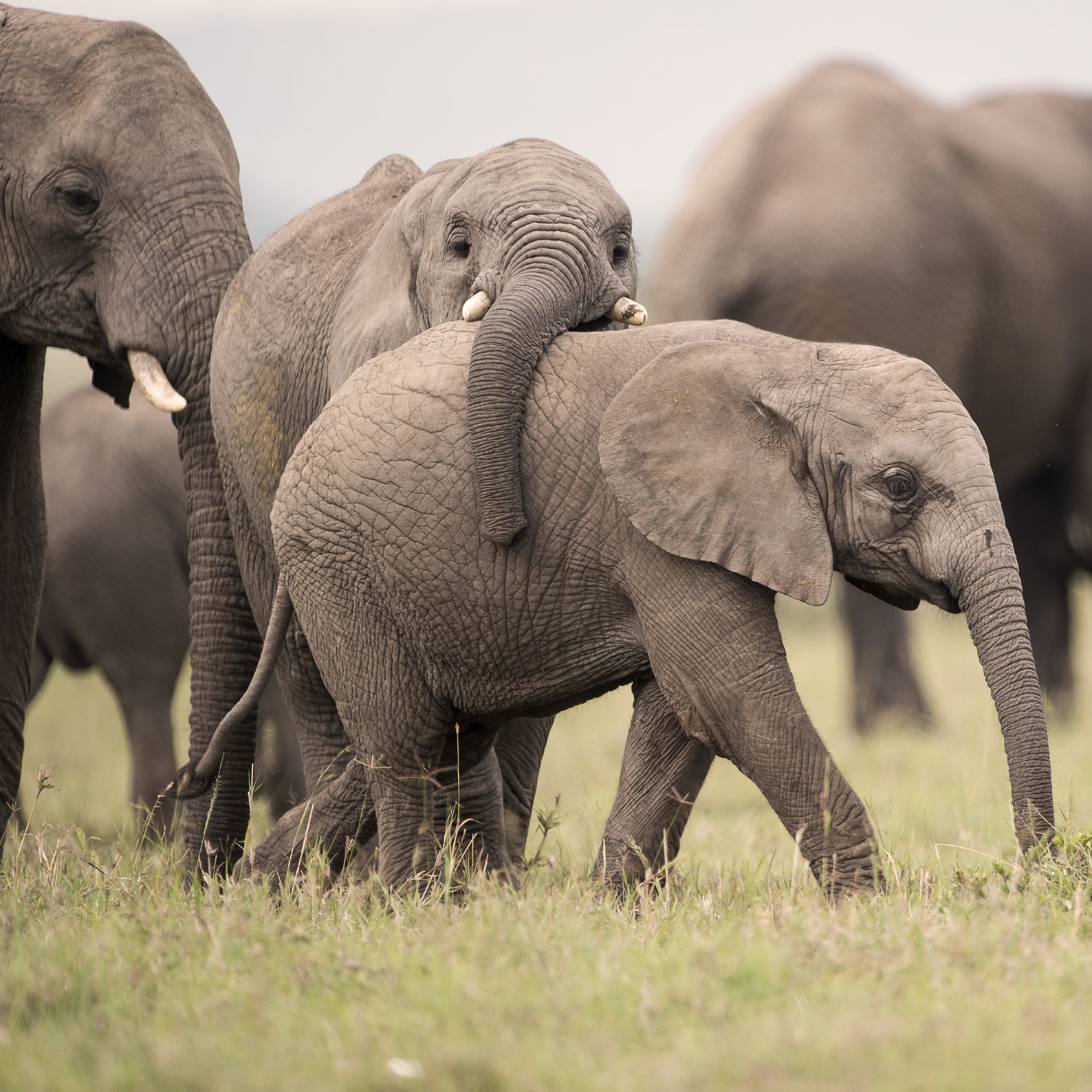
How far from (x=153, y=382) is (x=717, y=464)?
2.12 metres

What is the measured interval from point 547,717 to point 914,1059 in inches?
127

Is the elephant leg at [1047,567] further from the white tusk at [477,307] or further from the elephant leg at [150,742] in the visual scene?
the white tusk at [477,307]

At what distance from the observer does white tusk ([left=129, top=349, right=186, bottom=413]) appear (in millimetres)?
5391

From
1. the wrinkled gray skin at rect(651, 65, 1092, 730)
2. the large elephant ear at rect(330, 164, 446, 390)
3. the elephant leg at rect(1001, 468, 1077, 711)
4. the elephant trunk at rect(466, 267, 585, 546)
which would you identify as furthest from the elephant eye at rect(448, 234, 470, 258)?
the elephant leg at rect(1001, 468, 1077, 711)

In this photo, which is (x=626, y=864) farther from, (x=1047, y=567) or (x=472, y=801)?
(x=1047, y=567)

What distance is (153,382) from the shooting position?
5.51 meters

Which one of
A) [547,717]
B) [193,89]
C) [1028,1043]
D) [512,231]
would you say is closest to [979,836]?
[547,717]

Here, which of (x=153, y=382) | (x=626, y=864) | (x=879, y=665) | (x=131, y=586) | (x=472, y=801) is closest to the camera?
(x=626, y=864)

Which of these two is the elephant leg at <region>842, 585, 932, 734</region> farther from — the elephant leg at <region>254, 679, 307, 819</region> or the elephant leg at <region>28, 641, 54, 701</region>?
the elephant leg at <region>28, 641, 54, 701</region>

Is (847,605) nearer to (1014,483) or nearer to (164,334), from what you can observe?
(1014,483)

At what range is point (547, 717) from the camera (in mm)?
5902

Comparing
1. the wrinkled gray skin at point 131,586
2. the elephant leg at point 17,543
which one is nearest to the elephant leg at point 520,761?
the elephant leg at point 17,543

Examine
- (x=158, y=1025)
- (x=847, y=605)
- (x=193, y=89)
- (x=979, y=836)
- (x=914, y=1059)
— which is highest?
(x=193, y=89)

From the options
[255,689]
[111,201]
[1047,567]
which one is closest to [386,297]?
[111,201]
